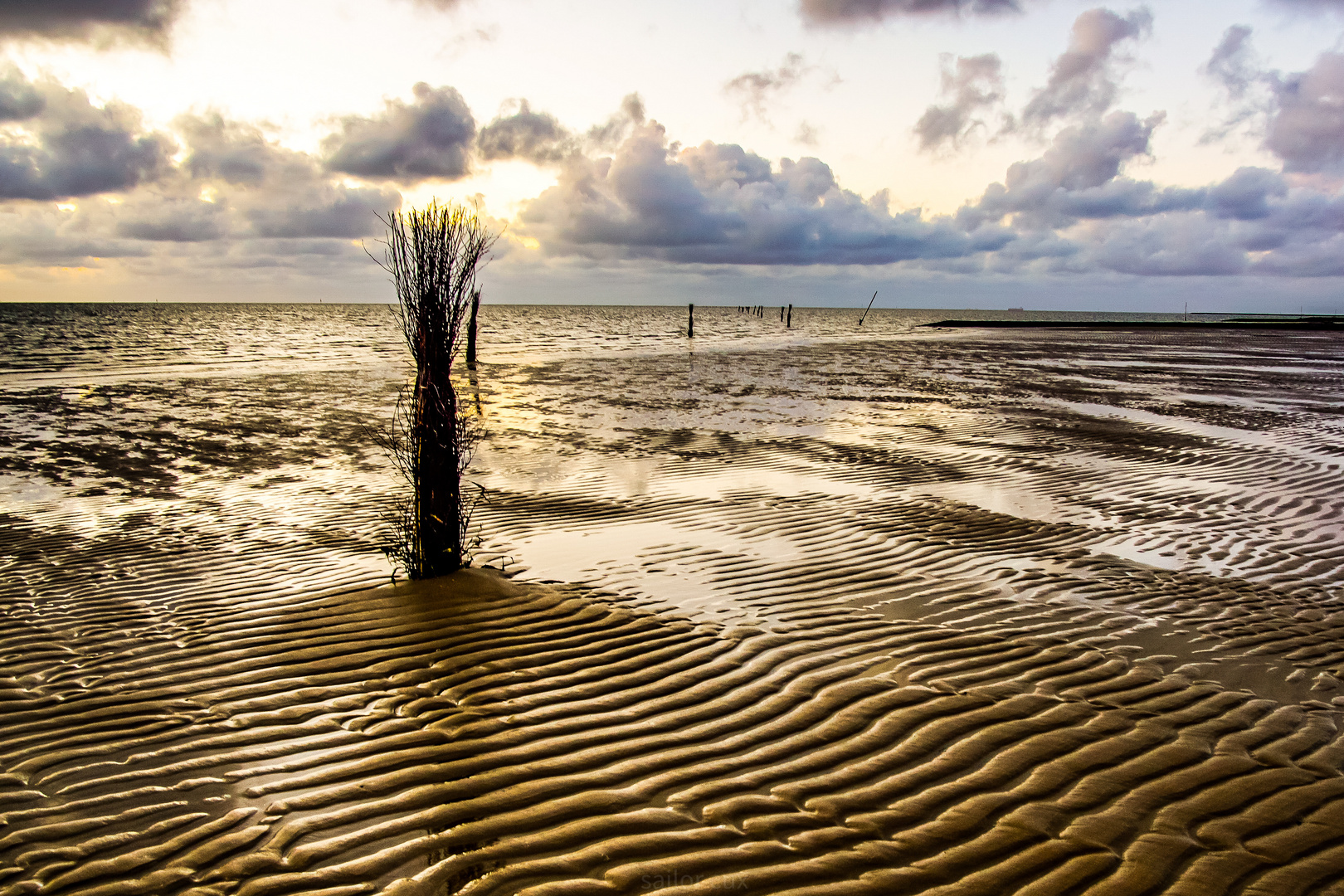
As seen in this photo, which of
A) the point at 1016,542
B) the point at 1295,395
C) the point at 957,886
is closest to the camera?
the point at 957,886

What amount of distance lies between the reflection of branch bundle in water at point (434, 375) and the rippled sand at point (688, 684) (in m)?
0.34

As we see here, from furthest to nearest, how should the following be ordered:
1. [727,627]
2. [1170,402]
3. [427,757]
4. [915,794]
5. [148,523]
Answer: [1170,402] → [148,523] → [727,627] → [427,757] → [915,794]

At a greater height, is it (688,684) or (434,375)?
(434,375)

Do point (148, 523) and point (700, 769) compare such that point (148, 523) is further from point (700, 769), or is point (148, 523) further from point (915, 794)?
point (915, 794)

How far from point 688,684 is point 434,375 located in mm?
2883

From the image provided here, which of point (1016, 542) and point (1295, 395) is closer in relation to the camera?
point (1016, 542)

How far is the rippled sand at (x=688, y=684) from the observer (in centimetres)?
275

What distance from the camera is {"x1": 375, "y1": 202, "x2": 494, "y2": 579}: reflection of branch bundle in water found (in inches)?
207

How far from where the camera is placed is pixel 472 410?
14.6 meters

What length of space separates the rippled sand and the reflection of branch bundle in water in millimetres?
338

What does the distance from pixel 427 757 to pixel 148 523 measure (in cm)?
564

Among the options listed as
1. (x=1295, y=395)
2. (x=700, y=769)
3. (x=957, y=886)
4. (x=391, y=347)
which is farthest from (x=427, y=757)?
(x=391, y=347)

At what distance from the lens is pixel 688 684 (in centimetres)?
405

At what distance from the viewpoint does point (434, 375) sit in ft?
17.7
